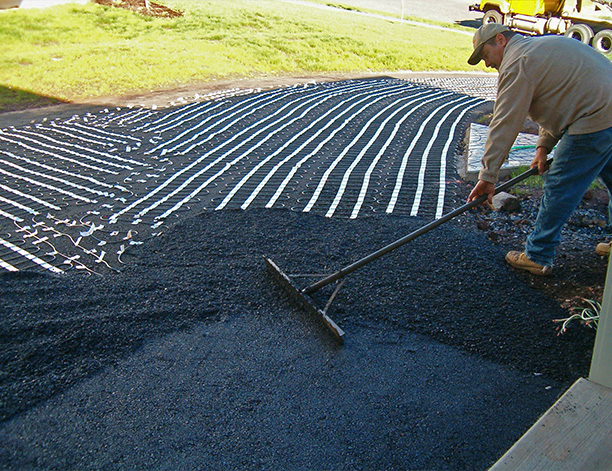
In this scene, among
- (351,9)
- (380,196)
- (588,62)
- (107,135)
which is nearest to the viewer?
(588,62)

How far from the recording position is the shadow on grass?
25.7 ft

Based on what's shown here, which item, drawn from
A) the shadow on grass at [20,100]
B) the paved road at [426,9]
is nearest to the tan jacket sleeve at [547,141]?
the shadow on grass at [20,100]

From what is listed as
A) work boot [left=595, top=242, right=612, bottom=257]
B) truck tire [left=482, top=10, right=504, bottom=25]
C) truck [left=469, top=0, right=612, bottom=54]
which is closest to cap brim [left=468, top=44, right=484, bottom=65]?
work boot [left=595, top=242, right=612, bottom=257]

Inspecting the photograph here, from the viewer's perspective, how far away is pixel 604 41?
1274cm

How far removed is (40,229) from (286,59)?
8257mm

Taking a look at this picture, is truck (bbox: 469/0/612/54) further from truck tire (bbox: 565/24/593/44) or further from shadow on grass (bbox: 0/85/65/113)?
shadow on grass (bbox: 0/85/65/113)

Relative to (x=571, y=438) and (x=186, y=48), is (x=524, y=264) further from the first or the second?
(x=186, y=48)

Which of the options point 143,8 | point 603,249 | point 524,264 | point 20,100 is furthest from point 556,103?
point 143,8

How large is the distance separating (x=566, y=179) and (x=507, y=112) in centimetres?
60

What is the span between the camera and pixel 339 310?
3.11 meters

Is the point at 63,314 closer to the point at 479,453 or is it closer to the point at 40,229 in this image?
the point at 40,229

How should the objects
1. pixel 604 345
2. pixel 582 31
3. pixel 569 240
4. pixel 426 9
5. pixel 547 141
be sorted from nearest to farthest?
pixel 604 345 < pixel 547 141 < pixel 569 240 < pixel 582 31 < pixel 426 9

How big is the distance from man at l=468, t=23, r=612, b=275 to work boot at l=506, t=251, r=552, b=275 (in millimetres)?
365

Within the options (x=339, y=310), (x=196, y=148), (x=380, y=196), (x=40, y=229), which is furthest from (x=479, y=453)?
(x=196, y=148)
